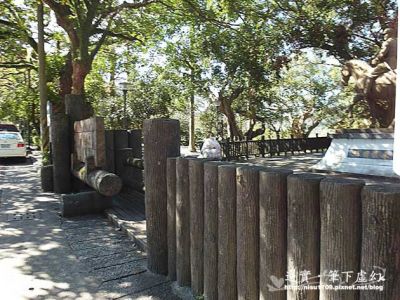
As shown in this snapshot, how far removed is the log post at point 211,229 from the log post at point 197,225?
0.12 m

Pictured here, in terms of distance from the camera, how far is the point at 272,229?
221 cm

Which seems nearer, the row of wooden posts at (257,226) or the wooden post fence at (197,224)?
the row of wooden posts at (257,226)

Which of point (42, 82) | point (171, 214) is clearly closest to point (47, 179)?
point (42, 82)

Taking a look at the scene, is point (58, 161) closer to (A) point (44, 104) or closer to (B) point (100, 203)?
(B) point (100, 203)

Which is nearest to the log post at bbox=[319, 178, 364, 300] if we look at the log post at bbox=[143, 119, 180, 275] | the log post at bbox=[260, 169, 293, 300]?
the log post at bbox=[260, 169, 293, 300]

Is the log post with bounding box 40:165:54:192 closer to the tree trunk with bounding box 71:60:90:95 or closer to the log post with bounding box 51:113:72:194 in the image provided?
the log post with bounding box 51:113:72:194

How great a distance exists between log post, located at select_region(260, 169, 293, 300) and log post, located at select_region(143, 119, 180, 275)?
4.95 ft

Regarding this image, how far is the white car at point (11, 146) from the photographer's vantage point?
15.2m

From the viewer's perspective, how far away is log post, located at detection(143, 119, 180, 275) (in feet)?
11.8

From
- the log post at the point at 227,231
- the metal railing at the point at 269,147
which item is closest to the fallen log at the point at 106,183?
the log post at the point at 227,231

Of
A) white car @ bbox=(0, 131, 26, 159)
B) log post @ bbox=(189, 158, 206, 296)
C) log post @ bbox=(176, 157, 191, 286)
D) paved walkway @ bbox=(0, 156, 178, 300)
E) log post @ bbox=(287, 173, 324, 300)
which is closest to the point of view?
log post @ bbox=(287, 173, 324, 300)

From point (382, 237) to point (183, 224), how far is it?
1.91 m

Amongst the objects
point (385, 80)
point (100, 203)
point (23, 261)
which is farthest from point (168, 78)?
point (23, 261)

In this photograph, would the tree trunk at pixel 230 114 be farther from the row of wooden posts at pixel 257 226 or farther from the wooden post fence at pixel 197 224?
the wooden post fence at pixel 197 224
